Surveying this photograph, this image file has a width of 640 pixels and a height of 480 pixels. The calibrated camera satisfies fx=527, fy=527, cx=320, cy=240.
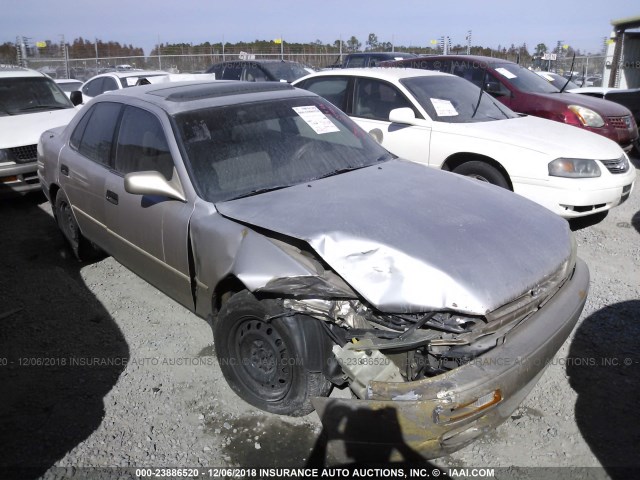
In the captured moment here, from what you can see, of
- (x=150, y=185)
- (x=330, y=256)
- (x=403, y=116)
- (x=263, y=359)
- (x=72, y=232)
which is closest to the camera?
(x=330, y=256)

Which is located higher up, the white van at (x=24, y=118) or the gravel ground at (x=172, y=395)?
the white van at (x=24, y=118)

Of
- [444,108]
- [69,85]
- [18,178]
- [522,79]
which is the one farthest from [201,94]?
[69,85]

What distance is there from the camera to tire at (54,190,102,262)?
188 inches

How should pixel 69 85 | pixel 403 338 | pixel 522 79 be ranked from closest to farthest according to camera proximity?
pixel 403 338 → pixel 522 79 → pixel 69 85

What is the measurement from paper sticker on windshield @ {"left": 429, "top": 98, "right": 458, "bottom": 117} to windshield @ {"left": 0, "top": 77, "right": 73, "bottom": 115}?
219 inches

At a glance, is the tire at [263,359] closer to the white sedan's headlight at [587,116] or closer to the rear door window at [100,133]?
the rear door window at [100,133]

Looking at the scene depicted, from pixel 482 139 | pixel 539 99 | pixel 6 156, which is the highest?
pixel 539 99

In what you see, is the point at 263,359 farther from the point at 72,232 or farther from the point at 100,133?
the point at 72,232

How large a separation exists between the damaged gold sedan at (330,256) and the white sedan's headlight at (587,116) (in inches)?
183

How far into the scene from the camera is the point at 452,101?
593 centimetres

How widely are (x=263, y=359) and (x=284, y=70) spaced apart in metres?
10.6

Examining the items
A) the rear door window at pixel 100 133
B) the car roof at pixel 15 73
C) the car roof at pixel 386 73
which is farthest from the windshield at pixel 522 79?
the car roof at pixel 15 73

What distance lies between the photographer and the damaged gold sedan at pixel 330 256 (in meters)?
2.31

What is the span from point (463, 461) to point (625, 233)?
13.6 feet
